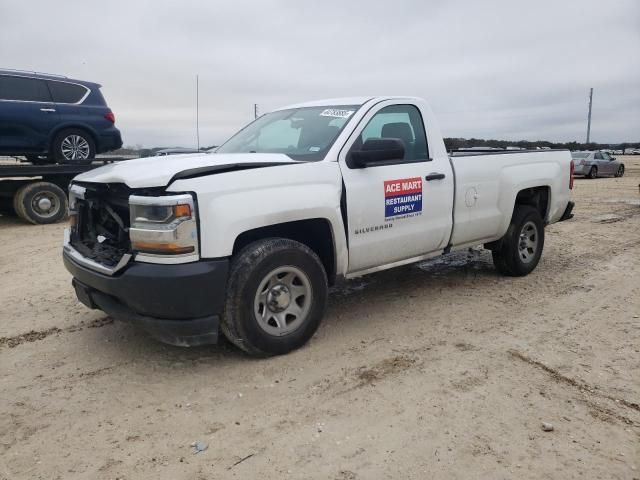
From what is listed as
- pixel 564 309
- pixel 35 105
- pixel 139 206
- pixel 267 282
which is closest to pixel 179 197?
pixel 139 206

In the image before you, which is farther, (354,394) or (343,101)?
(343,101)

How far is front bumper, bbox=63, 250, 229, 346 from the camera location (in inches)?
124

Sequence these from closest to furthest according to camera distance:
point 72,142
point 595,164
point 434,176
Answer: point 434,176
point 72,142
point 595,164

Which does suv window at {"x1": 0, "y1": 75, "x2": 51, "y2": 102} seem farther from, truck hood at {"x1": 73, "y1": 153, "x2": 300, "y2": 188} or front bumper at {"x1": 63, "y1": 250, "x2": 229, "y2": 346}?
front bumper at {"x1": 63, "y1": 250, "x2": 229, "y2": 346}

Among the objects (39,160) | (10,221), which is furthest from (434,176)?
(10,221)

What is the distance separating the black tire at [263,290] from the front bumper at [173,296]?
0.34 ft

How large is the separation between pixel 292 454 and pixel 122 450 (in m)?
0.88

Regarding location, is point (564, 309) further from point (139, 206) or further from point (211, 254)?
point (139, 206)

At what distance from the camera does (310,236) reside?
4.04m

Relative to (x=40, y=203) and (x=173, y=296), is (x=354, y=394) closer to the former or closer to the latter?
(x=173, y=296)

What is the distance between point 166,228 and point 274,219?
2.36ft

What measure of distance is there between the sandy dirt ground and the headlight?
881mm

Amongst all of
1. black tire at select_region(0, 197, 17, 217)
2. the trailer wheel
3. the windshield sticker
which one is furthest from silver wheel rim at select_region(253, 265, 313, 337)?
black tire at select_region(0, 197, 17, 217)

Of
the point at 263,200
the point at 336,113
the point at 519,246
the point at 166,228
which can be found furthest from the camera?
the point at 519,246
